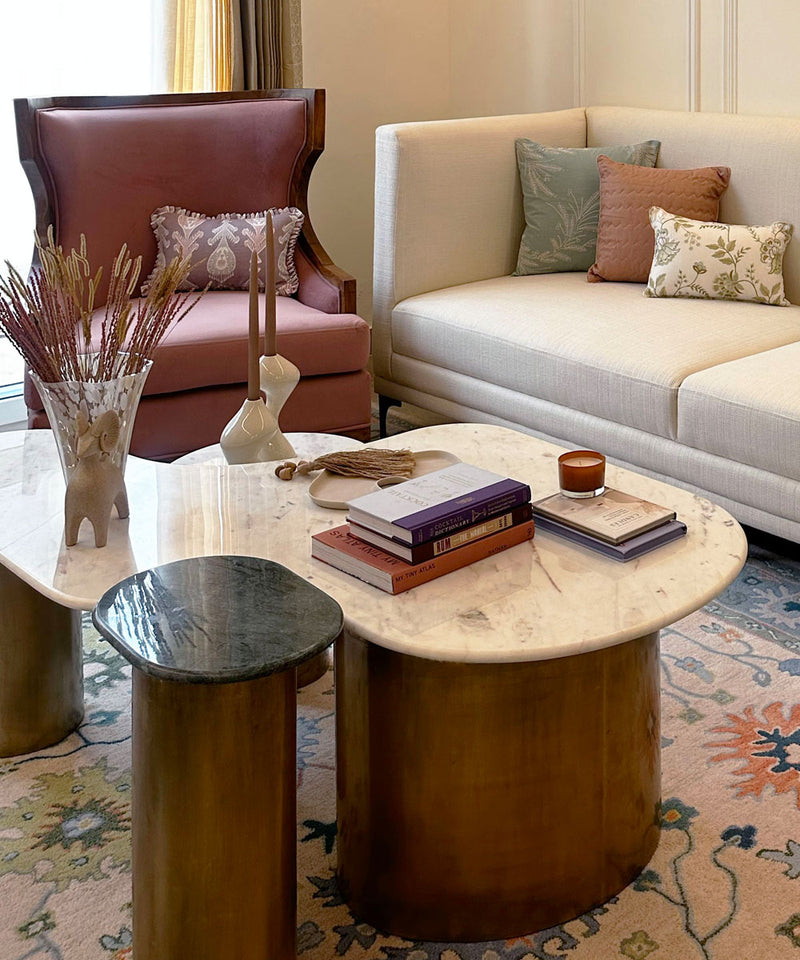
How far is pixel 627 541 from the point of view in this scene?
1599 millimetres

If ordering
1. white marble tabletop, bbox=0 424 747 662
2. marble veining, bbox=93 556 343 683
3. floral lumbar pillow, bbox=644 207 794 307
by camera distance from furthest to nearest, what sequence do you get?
floral lumbar pillow, bbox=644 207 794 307
white marble tabletop, bbox=0 424 747 662
marble veining, bbox=93 556 343 683

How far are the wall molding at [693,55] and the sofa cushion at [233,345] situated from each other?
1384 mm

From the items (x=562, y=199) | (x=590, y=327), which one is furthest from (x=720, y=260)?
A: (x=562, y=199)

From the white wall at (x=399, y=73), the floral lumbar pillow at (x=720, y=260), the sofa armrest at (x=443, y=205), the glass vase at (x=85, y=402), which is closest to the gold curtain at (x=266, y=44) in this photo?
the white wall at (x=399, y=73)

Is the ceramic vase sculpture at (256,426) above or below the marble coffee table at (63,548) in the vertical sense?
above

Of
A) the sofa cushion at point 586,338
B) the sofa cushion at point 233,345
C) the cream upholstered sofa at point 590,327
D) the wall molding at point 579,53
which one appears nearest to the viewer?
the cream upholstered sofa at point 590,327

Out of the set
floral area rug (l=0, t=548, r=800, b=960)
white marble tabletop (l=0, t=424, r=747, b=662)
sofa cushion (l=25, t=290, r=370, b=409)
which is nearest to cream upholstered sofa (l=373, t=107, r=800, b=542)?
sofa cushion (l=25, t=290, r=370, b=409)

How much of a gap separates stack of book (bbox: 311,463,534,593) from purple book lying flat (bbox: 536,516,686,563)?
5 centimetres

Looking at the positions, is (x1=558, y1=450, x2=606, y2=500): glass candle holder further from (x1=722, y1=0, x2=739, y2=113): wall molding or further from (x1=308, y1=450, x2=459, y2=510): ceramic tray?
(x1=722, y1=0, x2=739, y2=113): wall molding

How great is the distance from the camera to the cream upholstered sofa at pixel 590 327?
2541 mm

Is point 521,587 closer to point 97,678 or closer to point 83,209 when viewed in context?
point 97,678

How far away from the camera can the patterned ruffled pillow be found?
336cm

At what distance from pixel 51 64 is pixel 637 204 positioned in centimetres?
201

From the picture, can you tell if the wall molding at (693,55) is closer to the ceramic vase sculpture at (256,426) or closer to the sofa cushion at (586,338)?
the sofa cushion at (586,338)
